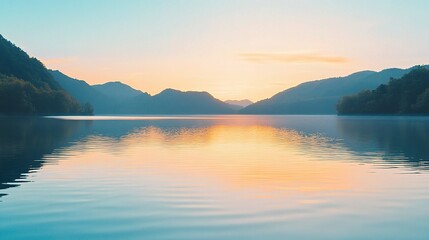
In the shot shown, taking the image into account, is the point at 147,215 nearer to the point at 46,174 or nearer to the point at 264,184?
the point at 264,184

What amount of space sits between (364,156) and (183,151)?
1856 cm

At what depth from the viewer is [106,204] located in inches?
850

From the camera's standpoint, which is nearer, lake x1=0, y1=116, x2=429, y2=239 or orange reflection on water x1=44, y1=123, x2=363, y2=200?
lake x1=0, y1=116, x2=429, y2=239

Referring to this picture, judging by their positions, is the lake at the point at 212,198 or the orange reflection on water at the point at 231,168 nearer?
the lake at the point at 212,198

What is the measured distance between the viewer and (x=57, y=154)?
4475 centimetres

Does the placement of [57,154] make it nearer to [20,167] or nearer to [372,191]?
[20,167]

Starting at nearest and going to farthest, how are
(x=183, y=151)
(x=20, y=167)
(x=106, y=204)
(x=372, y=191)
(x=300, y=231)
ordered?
(x=300, y=231) < (x=106, y=204) < (x=372, y=191) < (x=20, y=167) < (x=183, y=151)

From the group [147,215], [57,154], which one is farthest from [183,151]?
[147,215]

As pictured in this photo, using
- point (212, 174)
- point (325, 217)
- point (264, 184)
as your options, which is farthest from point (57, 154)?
point (325, 217)

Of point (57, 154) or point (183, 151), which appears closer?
point (57, 154)

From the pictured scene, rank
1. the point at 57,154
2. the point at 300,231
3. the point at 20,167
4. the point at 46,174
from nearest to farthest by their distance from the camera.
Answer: the point at 300,231
the point at 46,174
the point at 20,167
the point at 57,154

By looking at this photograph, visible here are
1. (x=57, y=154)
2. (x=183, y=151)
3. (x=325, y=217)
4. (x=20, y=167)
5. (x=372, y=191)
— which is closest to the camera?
(x=325, y=217)

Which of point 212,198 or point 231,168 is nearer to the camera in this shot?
point 212,198

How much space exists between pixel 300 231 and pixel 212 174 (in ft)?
52.0
